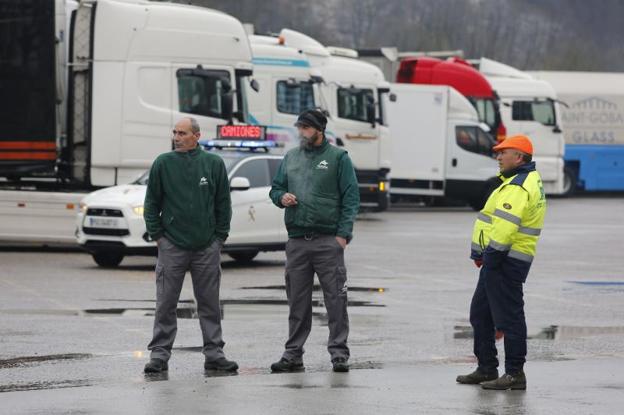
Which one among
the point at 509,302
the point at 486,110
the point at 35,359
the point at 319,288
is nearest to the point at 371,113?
the point at 486,110

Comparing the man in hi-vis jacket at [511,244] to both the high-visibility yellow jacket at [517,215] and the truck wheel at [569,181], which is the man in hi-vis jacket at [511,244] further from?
the truck wheel at [569,181]

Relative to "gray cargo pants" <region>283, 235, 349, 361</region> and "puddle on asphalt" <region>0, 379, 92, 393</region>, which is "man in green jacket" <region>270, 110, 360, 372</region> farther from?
"puddle on asphalt" <region>0, 379, 92, 393</region>

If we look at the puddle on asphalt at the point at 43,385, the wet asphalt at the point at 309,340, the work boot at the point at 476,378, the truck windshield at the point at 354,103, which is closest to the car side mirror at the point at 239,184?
the wet asphalt at the point at 309,340

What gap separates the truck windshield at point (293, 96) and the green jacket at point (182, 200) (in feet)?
65.5

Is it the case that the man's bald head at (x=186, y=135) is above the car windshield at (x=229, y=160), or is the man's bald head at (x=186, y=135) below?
above

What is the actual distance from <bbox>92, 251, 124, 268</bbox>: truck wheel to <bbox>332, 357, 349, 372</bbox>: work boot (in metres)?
10.3

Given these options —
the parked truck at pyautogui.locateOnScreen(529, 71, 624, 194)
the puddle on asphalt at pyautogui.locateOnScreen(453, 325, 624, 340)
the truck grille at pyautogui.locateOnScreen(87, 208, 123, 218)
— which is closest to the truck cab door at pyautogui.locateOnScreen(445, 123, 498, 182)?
the parked truck at pyautogui.locateOnScreen(529, 71, 624, 194)

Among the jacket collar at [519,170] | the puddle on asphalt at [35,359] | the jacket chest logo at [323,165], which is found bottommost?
the puddle on asphalt at [35,359]

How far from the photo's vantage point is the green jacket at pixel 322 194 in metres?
11.2

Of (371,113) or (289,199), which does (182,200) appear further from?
(371,113)

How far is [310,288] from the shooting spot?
37.7 ft

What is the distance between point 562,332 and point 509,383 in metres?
4.00

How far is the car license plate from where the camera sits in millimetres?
20672

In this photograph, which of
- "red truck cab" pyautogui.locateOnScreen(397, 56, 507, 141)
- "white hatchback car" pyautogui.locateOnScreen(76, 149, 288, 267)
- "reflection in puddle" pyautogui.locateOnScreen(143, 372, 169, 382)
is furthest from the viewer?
"red truck cab" pyautogui.locateOnScreen(397, 56, 507, 141)
